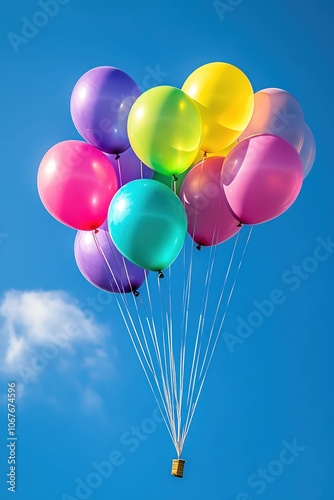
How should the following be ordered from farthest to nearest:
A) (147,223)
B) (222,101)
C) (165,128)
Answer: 1. (222,101)
2. (165,128)
3. (147,223)

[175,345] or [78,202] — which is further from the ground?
[78,202]

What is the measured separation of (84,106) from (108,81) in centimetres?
31

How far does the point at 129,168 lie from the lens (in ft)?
21.4

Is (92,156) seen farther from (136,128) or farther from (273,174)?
(273,174)

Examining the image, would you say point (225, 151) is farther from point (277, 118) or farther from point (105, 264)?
point (105, 264)

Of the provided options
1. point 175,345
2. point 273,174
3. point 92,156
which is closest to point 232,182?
point 273,174

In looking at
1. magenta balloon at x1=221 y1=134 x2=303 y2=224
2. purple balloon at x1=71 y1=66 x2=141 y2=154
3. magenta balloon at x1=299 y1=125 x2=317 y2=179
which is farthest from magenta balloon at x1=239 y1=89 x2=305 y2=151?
purple balloon at x1=71 y1=66 x2=141 y2=154

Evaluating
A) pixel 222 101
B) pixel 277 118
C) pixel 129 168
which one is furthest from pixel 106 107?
pixel 277 118

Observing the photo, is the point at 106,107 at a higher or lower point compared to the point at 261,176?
higher

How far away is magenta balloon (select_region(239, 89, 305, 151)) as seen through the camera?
6.39 metres

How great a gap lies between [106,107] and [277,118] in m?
1.59

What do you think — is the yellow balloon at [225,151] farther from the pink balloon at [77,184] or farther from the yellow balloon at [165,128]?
the pink balloon at [77,184]

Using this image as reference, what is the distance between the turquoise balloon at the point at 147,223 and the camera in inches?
219

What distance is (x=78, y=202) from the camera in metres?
5.98
